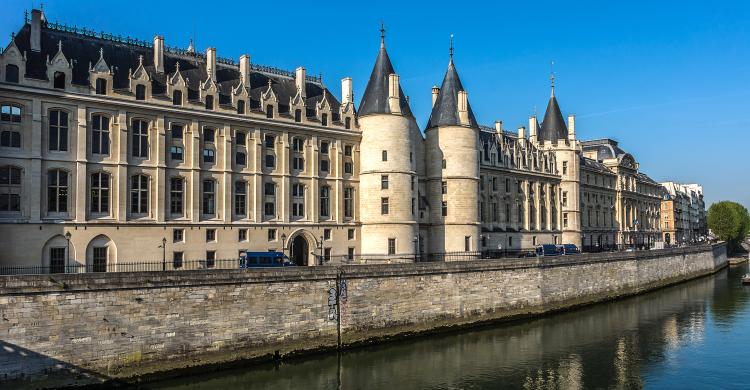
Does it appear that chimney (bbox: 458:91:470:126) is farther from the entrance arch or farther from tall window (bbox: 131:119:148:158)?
tall window (bbox: 131:119:148:158)

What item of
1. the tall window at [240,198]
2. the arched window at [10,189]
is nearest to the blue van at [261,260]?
the tall window at [240,198]

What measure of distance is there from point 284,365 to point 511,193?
46475 mm

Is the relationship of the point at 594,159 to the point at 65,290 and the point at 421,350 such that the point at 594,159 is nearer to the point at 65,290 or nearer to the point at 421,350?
the point at 421,350

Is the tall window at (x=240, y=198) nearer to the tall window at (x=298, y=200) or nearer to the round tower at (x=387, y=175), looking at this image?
the tall window at (x=298, y=200)

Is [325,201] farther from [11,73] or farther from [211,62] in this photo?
[11,73]

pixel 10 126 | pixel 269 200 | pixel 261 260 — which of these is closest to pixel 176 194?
pixel 269 200

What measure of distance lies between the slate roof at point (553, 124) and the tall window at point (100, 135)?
5990 centimetres

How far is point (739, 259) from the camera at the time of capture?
12775cm

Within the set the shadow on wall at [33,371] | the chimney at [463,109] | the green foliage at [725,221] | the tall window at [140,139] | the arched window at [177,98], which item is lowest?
the shadow on wall at [33,371]

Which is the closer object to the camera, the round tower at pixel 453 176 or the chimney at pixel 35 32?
the chimney at pixel 35 32

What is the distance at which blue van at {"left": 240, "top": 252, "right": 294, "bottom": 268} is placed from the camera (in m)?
42.3

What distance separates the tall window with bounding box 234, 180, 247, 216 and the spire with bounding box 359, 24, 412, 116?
13179 mm

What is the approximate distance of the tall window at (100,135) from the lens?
137ft

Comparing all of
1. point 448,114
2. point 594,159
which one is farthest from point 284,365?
point 594,159
